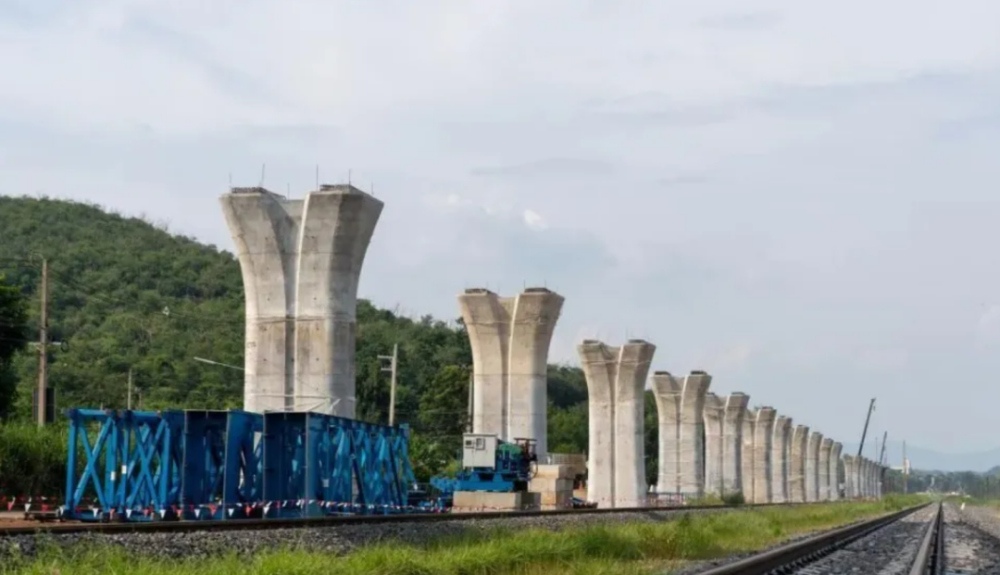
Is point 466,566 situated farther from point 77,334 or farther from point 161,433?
point 77,334

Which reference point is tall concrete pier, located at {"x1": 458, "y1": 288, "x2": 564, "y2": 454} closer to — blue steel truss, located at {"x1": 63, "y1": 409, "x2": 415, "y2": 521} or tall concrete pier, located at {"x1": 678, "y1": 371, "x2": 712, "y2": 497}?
blue steel truss, located at {"x1": 63, "y1": 409, "x2": 415, "y2": 521}

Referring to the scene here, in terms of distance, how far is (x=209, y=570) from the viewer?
13.6 m

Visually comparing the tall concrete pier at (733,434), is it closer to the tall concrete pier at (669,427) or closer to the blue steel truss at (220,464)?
the tall concrete pier at (669,427)

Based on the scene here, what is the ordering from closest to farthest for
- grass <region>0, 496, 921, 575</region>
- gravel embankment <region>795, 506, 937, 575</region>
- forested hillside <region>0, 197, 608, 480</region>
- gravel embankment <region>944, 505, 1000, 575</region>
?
grass <region>0, 496, 921, 575</region>, gravel embankment <region>795, 506, 937, 575</region>, gravel embankment <region>944, 505, 1000, 575</region>, forested hillside <region>0, 197, 608, 480</region>

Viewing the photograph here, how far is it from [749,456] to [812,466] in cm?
3624

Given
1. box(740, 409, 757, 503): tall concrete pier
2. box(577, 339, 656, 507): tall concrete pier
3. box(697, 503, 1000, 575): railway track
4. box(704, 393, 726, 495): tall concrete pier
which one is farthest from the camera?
box(740, 409, 757, 503): tall concrete pier

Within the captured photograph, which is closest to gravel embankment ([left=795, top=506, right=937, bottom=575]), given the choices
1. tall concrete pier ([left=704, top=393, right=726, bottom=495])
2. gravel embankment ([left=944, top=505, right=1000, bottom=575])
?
gravel embankment ([left=944, top=505, right=1000, bottom=575])

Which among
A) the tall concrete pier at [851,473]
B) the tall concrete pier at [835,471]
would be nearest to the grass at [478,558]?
the tall concrete pier at [835,471]

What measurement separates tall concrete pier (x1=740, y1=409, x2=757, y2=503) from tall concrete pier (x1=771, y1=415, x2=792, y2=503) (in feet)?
8.07

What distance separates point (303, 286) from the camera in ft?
97.7

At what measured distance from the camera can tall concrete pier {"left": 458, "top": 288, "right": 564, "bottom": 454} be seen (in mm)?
45875

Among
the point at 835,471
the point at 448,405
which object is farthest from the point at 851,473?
the point at 448,405

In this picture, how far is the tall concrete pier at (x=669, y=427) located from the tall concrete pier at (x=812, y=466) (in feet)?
196

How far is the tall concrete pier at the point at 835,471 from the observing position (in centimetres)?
15550
